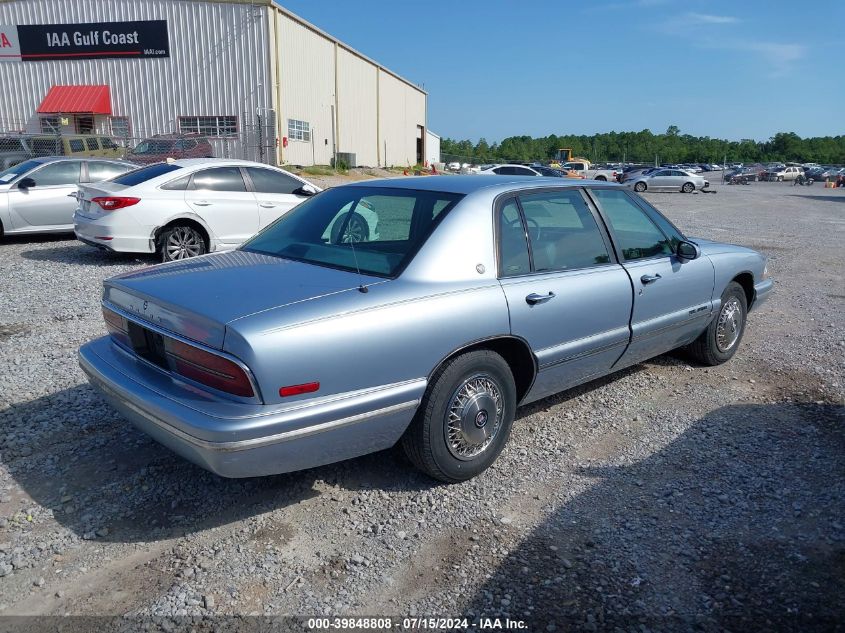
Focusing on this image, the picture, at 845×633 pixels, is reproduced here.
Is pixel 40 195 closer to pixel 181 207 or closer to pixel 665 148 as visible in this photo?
pixel 181 207

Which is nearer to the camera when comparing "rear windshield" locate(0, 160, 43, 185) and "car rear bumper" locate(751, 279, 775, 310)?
"car rear bumper" locate(751, 279, 775, 310)

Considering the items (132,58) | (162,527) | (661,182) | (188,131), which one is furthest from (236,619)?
(661,182)

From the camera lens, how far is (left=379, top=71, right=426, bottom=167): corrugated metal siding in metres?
41.7

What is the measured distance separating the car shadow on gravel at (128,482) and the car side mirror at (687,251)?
2.52 meters

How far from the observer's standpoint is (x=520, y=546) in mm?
3193

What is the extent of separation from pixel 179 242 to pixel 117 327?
19.3ft

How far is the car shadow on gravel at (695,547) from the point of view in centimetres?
276

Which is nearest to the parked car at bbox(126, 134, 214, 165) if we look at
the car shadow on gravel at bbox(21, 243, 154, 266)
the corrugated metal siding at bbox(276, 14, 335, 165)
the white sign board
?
the corrugated metal siding at bbox(276, 14, 335, 165)

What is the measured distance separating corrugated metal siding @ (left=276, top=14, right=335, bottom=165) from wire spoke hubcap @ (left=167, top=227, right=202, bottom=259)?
19161mm

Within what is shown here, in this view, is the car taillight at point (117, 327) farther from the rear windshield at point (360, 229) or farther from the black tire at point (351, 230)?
the black tire at point (351, 230)

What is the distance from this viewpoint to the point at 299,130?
29.4m

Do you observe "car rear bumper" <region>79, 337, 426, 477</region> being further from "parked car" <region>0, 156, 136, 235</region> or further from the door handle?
"parked car" <region>0, 156, 136, 235</region>

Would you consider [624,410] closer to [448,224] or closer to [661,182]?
[448,224]

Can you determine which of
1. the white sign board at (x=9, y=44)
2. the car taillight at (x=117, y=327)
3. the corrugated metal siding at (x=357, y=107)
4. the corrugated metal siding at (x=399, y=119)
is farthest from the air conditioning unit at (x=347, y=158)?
the car taillight at (x=117, y=327)
